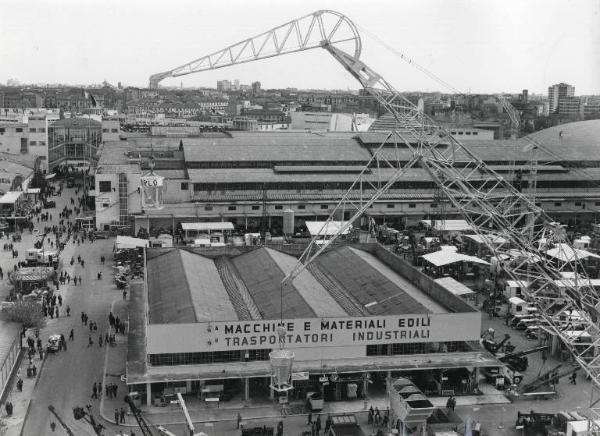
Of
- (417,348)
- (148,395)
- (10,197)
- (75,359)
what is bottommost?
(75,359)

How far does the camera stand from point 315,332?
32688mm

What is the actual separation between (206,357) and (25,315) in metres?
11.4

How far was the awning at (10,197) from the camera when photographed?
67.8m

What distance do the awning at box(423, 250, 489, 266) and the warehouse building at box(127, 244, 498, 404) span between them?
13.6 m

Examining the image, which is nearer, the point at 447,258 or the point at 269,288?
the point at 269,288

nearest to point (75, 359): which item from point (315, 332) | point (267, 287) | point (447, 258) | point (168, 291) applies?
point (168, 291)

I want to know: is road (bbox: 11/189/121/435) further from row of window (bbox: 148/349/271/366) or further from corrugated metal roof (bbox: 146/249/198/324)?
corrugated metal roof (bbox: 146/249/198/324)

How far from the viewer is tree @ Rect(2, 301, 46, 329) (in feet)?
128

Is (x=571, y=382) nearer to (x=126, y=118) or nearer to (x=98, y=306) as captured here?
(x=98, y=306)

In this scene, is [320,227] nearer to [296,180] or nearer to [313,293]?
[296,180]

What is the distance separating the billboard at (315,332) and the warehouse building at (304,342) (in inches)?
1.5

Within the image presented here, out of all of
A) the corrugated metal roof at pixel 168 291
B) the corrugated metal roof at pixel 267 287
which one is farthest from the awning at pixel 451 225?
the corrugated metal roof at pixel 168 291

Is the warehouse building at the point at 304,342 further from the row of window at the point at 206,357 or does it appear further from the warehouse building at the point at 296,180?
the warehouse building at the point at 296,180

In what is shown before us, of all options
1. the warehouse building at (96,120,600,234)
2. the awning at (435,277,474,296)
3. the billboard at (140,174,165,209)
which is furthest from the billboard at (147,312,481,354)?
the billboard at (140,174,165,209)
